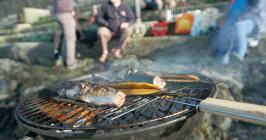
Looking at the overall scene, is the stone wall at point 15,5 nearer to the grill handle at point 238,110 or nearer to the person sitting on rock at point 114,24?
the person sitting on rock at point 114,24

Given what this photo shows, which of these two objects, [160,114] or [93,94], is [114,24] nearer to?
[93,94]

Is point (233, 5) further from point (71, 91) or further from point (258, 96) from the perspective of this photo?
point (71, 91)

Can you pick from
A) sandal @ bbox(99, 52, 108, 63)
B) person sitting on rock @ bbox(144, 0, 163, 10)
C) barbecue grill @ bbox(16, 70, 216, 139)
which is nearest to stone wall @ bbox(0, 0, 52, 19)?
person sitting on rock @ bbox(144, 0, 163, 10)

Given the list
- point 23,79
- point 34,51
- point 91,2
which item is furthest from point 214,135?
point 91,2

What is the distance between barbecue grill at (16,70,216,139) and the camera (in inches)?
108

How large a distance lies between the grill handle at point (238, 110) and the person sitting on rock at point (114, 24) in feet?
15.1

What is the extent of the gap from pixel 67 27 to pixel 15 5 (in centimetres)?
961

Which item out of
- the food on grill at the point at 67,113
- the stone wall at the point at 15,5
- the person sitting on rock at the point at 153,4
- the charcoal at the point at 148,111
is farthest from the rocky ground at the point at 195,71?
the stone wall at the point at 15,5

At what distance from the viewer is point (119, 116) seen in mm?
2959

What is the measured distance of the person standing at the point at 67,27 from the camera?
24.2ft

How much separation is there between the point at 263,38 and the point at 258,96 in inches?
57.5

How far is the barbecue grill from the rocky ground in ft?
3.69

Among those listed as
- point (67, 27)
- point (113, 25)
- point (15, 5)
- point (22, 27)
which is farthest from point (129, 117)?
point (15, 5)

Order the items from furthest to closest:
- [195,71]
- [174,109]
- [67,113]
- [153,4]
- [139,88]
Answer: [153,4]
[195,71]
[139,88]
[67,113]
[174,109]
